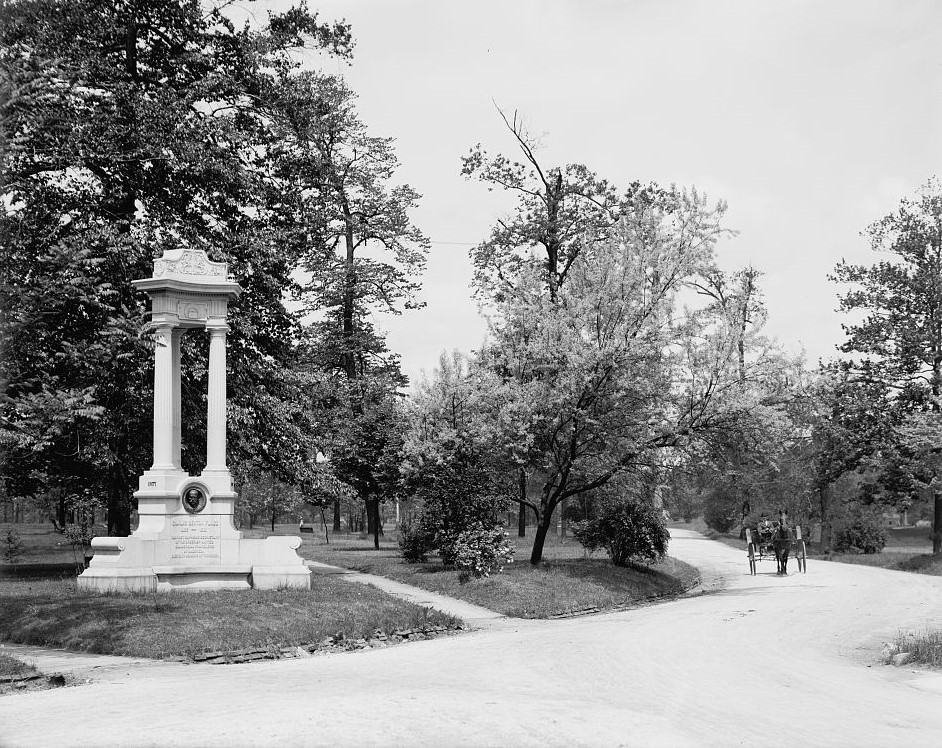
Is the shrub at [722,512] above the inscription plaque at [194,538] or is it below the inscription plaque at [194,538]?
below

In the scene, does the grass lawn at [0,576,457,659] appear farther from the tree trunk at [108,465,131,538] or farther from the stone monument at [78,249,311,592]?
the tree trunk at [108,465,131,538]

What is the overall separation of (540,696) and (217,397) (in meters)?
12.2

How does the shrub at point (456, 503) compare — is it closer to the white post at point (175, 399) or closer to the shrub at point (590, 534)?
the shrub at point (590, 534)

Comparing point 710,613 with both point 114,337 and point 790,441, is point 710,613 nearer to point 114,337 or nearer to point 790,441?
point 790,441

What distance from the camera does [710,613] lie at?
2059 centimetres

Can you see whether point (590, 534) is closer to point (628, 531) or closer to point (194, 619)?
point (628, 531)

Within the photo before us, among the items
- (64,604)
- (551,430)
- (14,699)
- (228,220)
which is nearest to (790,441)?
(551,430)

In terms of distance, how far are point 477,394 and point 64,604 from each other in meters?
12.0

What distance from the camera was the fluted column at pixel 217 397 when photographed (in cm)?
2066

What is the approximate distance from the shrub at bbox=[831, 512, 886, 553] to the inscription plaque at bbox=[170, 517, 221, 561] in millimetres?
38834

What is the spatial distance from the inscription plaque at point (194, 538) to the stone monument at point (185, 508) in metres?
0.02

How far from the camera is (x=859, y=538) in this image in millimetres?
50500

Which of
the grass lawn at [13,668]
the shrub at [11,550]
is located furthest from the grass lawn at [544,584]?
the grass lawn at [13,668]

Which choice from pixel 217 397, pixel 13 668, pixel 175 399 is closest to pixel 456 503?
pixel 217 397
